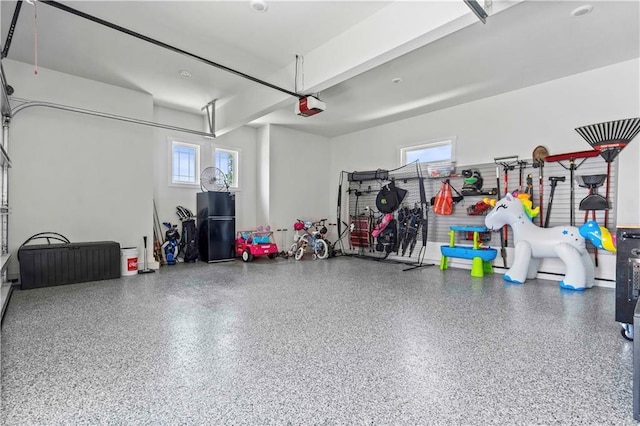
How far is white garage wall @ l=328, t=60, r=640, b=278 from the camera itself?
4.29 m

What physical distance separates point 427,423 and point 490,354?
102 cm

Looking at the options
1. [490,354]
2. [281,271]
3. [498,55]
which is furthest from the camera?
[281,271]

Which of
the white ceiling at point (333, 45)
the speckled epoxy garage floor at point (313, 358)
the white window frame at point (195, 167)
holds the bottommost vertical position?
the speckled epoxy garage floor at point (313, 358)

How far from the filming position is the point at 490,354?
2.24m

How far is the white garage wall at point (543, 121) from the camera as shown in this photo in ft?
14.1

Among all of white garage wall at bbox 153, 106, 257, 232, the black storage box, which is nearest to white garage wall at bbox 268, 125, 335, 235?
white garage wall at bbox 153, 106, 257, 232

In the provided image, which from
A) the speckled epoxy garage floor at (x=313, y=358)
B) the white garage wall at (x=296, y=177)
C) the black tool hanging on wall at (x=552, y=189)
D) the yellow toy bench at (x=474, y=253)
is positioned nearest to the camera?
the speckled epoxy garage floor at (x=313, y=358)

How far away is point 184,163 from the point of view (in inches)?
265

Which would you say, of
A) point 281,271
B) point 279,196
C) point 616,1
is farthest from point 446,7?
point 279,196

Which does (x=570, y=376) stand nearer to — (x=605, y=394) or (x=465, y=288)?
(x=605, y=394)

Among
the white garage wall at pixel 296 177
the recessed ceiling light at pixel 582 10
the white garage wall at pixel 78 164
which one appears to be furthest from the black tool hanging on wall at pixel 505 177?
the white garage wall at pixel 78 164

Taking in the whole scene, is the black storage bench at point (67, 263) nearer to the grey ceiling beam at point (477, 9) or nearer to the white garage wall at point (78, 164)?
the white garage wall at point (78, 164)

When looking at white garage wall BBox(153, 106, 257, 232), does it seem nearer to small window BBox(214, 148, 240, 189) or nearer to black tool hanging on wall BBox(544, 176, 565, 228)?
small window BBox(214, 148, 240, 189)

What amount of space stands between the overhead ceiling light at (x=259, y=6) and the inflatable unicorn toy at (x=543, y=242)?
426 centimetres
